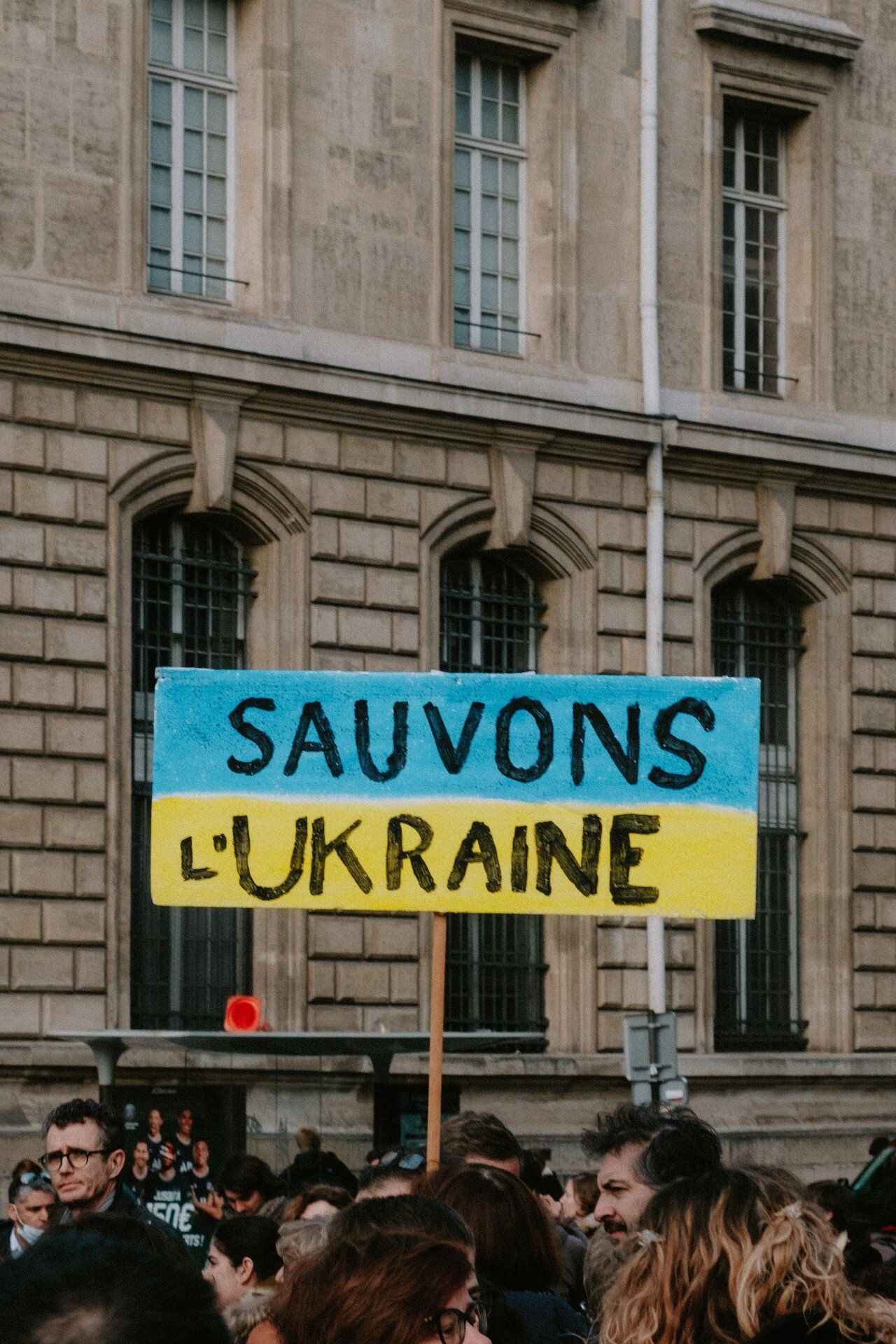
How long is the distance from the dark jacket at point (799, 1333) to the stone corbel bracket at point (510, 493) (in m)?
18.8

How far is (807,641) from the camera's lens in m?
24.9

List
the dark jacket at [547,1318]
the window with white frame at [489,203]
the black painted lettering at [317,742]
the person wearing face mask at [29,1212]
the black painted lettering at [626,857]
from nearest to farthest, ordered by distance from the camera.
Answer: the dark jacket at [547,1318] → the person wearing face mask at [29,1212] → the black painted lettering at [317,742] → the black painted lettering at [626,857] → the window with white frame at [489,203]

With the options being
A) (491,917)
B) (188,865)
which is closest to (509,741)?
(188,865)

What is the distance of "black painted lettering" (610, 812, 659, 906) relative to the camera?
9.51 m

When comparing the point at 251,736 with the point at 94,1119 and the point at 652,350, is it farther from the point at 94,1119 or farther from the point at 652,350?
the point at 652,350

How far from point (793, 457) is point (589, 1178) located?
1316 cm

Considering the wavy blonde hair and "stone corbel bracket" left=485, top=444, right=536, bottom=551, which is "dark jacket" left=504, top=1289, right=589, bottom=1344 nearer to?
the wavy blonde hair

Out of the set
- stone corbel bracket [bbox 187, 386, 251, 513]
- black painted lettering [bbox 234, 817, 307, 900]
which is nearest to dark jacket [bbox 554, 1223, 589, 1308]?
black painted lettering [bbox 234, 817, 307, 900]

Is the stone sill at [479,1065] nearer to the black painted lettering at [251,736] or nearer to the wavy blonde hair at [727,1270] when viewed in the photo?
→ the black painted lettering at [251,736]

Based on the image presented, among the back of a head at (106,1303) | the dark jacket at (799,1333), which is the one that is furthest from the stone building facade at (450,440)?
the back of a head at (106,1303)

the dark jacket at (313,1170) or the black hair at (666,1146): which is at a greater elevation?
the black hair at (666,1146)

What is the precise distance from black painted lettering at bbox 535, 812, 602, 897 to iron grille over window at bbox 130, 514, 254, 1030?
440 inches

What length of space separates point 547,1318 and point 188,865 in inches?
149

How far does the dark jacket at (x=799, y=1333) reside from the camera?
3.73 meters
